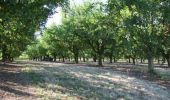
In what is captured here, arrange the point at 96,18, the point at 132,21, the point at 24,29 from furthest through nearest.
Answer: the point at 96,18 < the point at 132,21 < the point at 24,29

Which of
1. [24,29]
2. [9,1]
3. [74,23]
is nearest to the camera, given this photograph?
[9,1]

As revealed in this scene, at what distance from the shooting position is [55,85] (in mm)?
22953

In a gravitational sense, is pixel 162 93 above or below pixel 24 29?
below

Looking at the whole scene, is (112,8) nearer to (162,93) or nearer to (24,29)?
(24,29)

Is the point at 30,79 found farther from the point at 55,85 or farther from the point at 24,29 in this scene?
the point at 24,29

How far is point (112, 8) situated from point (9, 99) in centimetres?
2391

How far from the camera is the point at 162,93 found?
81.3 feet

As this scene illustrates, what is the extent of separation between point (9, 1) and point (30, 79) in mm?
6745

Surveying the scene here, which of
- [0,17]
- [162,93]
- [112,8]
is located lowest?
[162,93]

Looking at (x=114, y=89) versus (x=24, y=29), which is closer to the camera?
(x=114, y=89)

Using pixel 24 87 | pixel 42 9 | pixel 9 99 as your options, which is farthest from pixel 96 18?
pixel 9 99

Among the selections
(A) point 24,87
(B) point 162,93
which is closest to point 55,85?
(A) point 24,87

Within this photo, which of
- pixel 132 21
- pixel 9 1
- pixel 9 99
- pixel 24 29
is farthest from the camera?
pixel 132 21

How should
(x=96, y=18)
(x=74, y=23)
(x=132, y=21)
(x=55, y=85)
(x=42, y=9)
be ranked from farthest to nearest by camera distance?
1. (x=74, y=23)
2. (x=96, y=18)
3. (x=132, y=21)
4. (x=42, y=9)
5. (x=55, y=85)
